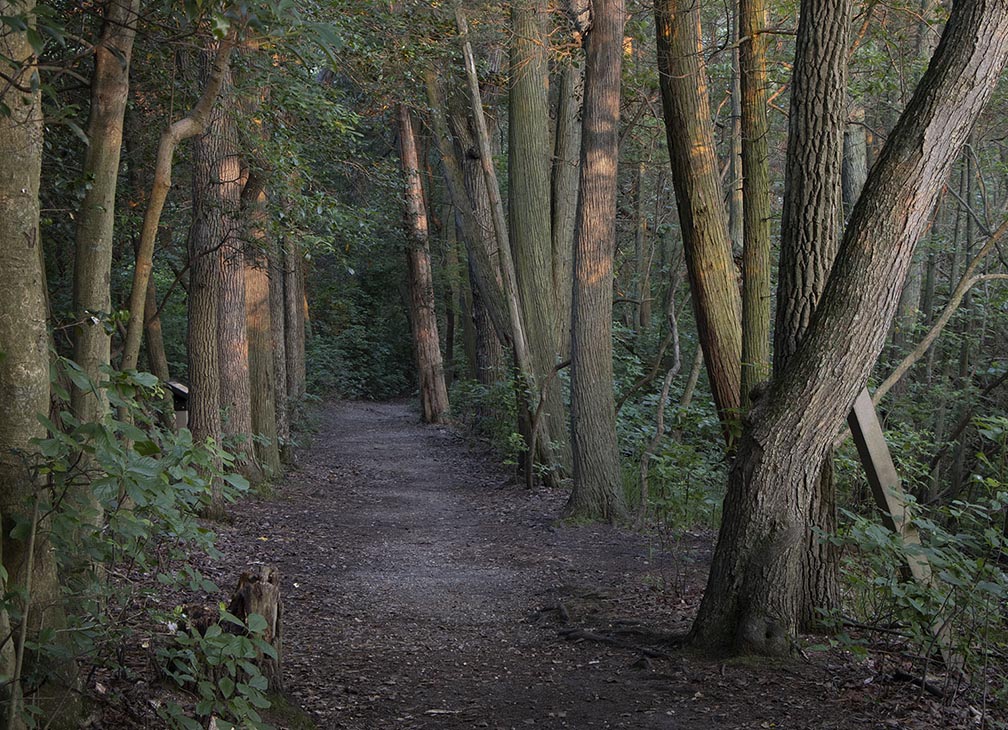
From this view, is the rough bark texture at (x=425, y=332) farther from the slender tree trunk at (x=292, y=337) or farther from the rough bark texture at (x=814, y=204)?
the rough bark texture at (x=814, y=204)

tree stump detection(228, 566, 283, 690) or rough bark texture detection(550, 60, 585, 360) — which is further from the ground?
rough bark texture detection(550, 60, 585, 360)

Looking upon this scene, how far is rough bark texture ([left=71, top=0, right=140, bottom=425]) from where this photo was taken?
14.3 feet

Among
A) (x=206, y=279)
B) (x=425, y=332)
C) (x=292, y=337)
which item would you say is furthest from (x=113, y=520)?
(x=425, y=332)

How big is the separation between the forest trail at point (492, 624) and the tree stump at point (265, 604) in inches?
16.1

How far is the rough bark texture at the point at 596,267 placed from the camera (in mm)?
10883

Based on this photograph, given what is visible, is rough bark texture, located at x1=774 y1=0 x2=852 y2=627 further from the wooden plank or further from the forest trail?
the forest trail

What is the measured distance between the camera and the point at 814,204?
566 centimetres

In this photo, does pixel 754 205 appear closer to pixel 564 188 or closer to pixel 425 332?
pixel 564 188

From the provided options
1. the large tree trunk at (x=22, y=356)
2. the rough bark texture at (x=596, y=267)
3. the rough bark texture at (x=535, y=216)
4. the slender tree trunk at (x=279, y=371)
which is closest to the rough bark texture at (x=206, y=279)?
the slender tree trunk at (x=279, y=371)

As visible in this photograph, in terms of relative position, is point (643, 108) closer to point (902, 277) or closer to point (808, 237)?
point (808, 237)

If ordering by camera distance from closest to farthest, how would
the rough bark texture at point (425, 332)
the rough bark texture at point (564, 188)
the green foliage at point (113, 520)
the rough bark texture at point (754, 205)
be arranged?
the green foliage at point (113, 520), the rough bark texture at point (754, 205), the rough bark texture at point (564, 188), the rough bark texture at point (425, 332)

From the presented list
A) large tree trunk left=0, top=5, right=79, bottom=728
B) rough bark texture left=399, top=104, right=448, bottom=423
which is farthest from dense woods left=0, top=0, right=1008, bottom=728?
rough bark texture left=399, top=104, right=448, bottom=423

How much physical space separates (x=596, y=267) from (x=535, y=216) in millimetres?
3560

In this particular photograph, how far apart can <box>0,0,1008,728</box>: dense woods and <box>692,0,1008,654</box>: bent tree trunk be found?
0.7 inches
